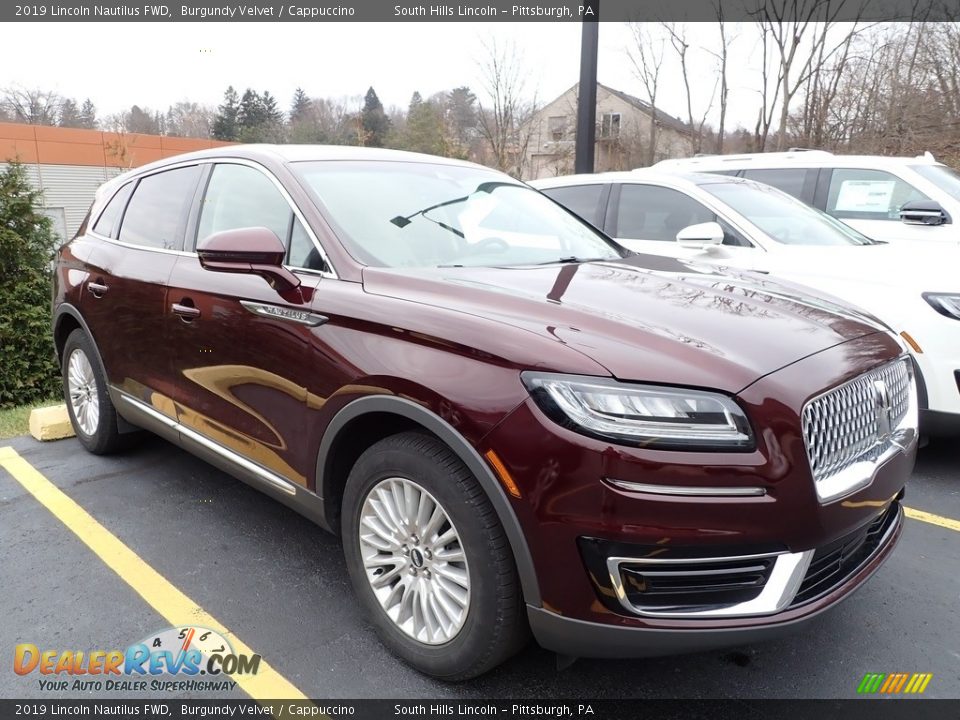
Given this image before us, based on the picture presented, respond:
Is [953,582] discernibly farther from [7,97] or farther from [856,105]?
[7,97]

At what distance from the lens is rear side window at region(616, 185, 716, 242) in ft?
17.5

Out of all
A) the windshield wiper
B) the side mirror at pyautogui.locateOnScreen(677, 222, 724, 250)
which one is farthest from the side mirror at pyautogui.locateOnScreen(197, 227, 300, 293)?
the side mirror at pyautogui.locateOnScreen(677, 222, 724, 250)

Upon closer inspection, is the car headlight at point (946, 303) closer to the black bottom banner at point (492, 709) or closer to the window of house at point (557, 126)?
the black bottom banner at point (492, 709)

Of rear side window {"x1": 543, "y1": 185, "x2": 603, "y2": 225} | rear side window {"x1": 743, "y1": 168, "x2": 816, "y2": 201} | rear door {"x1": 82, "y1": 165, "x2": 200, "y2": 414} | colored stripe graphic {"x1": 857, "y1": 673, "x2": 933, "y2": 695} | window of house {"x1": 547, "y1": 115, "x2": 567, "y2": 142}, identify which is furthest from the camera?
window of house {"x1": 547, "y1": 115, "x2": 567, "y2": 142}

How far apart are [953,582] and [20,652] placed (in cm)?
366

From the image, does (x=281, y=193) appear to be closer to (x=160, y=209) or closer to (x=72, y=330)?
(x=160, y=209)

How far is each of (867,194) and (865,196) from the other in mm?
27

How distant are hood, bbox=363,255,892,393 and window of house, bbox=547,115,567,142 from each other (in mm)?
26384

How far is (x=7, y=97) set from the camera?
32688 mm

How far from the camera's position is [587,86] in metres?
8.27

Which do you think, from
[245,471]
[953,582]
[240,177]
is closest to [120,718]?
[245,471]

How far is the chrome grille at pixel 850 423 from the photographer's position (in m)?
1.89

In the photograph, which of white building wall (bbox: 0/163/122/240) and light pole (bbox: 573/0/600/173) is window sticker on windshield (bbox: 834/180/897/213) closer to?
light pole (bbox: 573/0/600/173)

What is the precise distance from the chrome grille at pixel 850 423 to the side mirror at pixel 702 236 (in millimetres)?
2191
